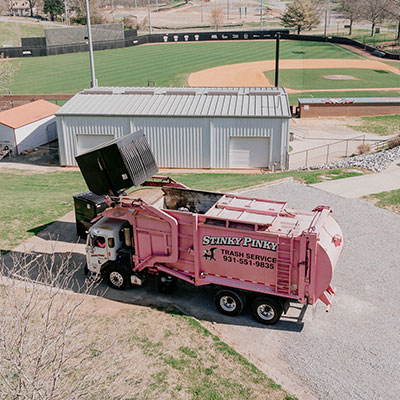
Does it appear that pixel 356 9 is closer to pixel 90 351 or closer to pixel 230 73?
pixel 230 73

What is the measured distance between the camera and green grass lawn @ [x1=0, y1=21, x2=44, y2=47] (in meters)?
93.6

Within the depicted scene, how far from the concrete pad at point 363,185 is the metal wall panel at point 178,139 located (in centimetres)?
982

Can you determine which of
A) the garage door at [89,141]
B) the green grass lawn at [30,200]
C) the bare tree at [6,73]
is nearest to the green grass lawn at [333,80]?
the bare tree at [6,73]

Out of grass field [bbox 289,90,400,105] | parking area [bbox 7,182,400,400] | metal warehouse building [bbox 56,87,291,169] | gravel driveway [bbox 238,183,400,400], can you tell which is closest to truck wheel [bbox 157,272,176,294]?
parking area [bbox 7,182,400,400]

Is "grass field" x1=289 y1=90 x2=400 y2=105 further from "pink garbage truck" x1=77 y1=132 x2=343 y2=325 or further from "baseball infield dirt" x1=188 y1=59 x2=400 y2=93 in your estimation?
"pink garbage truck" x1=77 y1=132 x2=343 y2=325

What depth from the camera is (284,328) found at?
13586 millimetres

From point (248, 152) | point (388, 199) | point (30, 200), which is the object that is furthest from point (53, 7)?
point (388, 199)

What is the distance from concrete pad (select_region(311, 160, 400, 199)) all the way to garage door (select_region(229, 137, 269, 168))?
302 inches

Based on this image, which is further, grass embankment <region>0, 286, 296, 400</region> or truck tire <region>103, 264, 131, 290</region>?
truck tire <region>103, 264, 131, 290</region>

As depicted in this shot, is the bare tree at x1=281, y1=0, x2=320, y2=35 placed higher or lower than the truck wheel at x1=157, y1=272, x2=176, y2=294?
higher

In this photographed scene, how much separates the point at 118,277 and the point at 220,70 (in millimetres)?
56062

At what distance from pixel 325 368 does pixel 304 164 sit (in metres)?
23.1

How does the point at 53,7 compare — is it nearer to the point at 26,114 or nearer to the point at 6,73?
the point at 6,73

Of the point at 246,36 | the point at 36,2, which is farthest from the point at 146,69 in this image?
the point at 36,2
